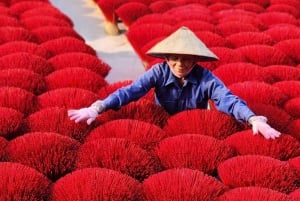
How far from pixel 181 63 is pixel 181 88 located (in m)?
0.08

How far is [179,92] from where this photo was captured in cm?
126

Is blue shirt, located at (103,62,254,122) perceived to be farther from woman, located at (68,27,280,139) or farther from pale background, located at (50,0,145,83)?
pale background, located at (50,0,145,83)

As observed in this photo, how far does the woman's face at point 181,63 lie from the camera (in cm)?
118

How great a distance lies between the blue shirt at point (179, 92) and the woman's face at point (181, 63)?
28 millimetres

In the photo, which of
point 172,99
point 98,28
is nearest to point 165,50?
point 172,99

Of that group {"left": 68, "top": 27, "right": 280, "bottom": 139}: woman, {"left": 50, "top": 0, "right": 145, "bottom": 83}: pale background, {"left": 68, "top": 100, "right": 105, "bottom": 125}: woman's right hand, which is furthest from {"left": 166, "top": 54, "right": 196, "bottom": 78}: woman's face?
{"left": 50, "top": 0, "right": 145, "bottom": 83}: pale background

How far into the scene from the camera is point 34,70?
4.90 ft

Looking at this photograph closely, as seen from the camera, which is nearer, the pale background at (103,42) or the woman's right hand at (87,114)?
the woman's right hand at (87,114)

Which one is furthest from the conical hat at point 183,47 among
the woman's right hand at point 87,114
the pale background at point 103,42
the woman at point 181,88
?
the pale background at point 103,42

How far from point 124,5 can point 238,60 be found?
87cm

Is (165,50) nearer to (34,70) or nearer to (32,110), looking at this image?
(32,110)

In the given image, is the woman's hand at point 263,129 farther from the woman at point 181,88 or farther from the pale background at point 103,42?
the pale background at point 103,42

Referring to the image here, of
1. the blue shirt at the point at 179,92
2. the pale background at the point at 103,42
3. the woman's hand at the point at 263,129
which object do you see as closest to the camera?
the woman's hand at the point at 263,129

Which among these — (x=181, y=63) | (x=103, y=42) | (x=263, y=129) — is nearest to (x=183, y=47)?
(x=181, y=63)
